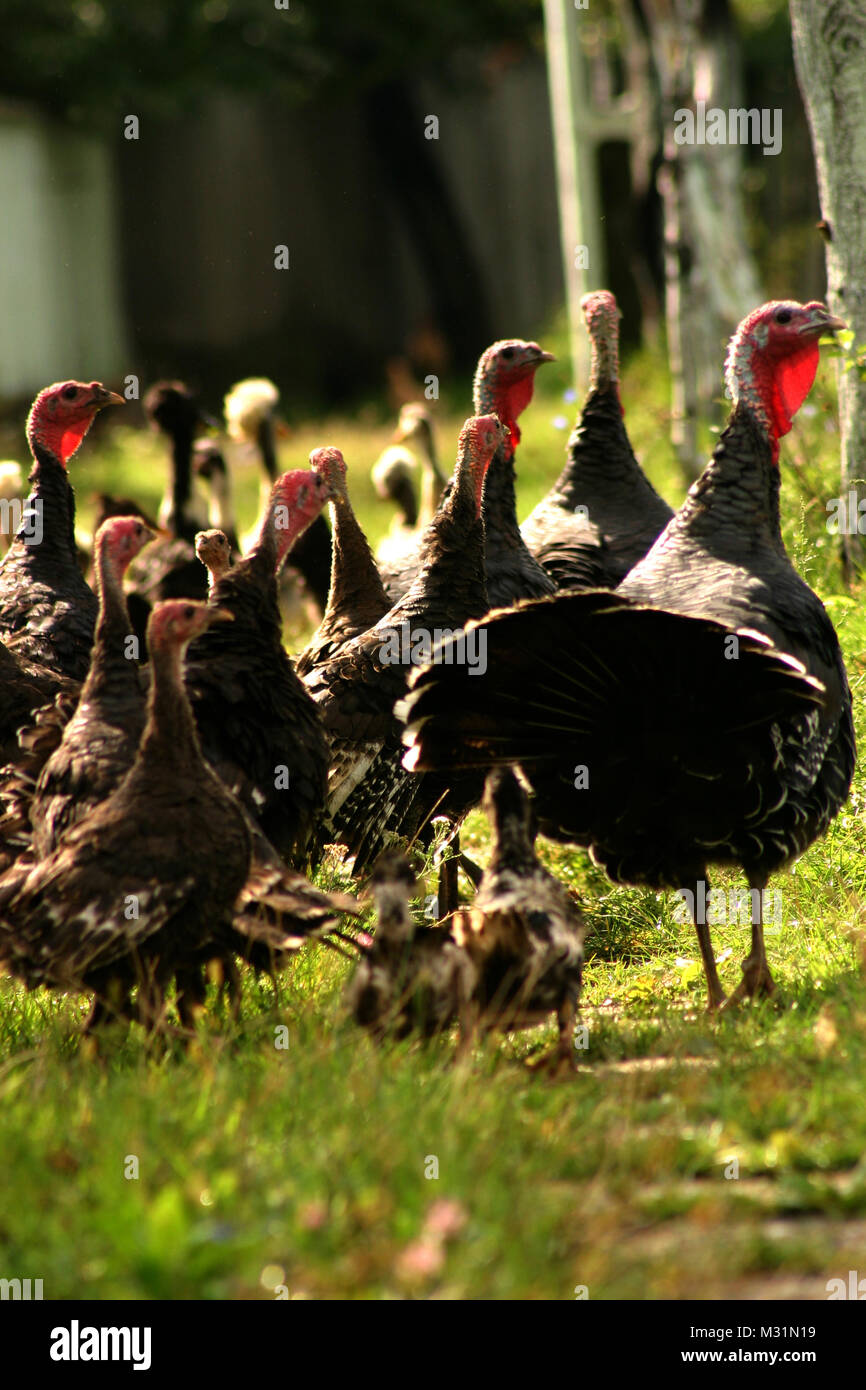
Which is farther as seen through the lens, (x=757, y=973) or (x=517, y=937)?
(x=757, y=973)

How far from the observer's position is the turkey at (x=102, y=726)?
418 cm

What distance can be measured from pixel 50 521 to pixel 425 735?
7.25 ft

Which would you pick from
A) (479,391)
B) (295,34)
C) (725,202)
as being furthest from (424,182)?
(479,391)

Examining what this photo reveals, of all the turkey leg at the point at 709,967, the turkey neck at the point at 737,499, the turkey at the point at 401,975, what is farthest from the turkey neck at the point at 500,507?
the turkey at the point at 401,975

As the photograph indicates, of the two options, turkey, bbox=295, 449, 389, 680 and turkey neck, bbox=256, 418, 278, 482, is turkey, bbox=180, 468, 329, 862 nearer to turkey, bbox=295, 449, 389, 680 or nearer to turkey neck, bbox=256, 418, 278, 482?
turkey, bbox=295, 449, 389, 680

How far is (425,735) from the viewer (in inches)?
172

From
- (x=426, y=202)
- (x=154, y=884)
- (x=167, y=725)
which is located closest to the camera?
(x=154, y=884)

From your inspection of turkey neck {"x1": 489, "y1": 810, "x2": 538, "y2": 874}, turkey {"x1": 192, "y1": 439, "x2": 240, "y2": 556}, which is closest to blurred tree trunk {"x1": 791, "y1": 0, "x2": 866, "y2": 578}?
turkey neck {"x1": 489, "y1": 810, "x2": 538, "y2": 874}

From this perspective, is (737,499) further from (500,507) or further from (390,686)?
(390,686)

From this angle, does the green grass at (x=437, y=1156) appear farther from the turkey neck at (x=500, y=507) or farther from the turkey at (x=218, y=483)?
the turkey at (x=218, y=483)

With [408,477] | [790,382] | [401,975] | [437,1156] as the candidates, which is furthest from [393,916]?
[408,477]

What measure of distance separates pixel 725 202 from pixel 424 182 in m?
9.88

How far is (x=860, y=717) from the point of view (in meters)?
5.71

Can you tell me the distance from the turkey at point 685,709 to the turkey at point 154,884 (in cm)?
62
